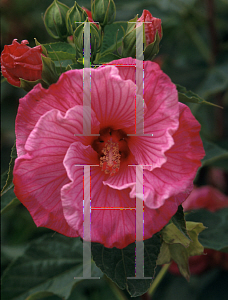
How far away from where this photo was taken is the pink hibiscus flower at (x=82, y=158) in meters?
0.89

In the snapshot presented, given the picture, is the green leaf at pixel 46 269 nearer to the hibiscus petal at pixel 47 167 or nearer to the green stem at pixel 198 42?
the hibiscus petal at pixel 47 167

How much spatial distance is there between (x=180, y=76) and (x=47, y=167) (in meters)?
1.51

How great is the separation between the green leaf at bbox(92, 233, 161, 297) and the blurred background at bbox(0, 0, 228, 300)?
99 centimetres

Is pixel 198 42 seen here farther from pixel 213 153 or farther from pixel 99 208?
pixel 99 208

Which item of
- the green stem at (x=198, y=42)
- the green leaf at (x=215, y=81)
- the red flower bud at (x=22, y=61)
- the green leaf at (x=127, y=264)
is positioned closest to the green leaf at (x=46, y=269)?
the green leaf at (x=127, y=264)

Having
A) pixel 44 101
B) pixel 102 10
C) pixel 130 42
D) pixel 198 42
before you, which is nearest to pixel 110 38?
pixel 102 10

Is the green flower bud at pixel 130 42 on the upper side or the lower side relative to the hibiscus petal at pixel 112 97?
upper

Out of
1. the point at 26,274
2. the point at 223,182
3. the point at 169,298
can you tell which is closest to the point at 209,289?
the point at 169,298

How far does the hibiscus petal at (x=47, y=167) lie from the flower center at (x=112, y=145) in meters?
0.17

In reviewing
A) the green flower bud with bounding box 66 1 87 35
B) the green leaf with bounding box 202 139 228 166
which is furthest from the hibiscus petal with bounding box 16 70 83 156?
the green leaf with bounding box 202 139 228 166

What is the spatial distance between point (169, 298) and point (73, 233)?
51.8 inches

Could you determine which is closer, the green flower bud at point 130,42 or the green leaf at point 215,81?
the green flower bud at point 130,42

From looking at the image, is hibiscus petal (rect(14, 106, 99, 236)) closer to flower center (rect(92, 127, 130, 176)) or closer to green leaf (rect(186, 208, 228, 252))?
flower center (rect(92, 127, 130, 176))

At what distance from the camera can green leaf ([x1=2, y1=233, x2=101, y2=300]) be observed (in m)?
1.54
